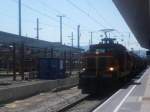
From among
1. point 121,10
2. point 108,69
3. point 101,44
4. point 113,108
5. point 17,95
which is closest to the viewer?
point 113,108

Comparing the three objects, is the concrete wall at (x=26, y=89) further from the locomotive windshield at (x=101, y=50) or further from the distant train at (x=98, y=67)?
the locomotive windshield at (x=101, y=50)

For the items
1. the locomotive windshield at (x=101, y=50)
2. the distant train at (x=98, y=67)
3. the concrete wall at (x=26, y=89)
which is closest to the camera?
the concrete wall at (x=26, y=89)

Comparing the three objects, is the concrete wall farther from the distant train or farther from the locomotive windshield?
the locomotive windshield

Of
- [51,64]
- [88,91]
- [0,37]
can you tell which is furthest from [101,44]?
[51,64]

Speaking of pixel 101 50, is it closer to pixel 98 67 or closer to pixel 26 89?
pixel 98 67

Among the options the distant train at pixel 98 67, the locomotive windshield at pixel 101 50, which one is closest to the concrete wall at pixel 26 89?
the distant train at pixel 98 67

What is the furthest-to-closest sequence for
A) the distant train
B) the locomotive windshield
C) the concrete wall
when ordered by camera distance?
the locomotive windshield < the distant train < the concrete wall

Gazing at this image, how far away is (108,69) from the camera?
28641 millimetres

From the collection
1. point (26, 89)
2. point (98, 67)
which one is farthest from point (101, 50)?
point (26, 89)

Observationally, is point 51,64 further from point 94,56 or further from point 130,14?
point 94,56

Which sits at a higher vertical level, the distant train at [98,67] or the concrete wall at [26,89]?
the distant train at [98,67]

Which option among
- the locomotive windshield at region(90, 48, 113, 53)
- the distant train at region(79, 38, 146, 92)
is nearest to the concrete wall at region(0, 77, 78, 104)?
the distant train at region(79, 38, 146, 92)

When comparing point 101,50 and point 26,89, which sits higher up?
point 101,50

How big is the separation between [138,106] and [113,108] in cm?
130
